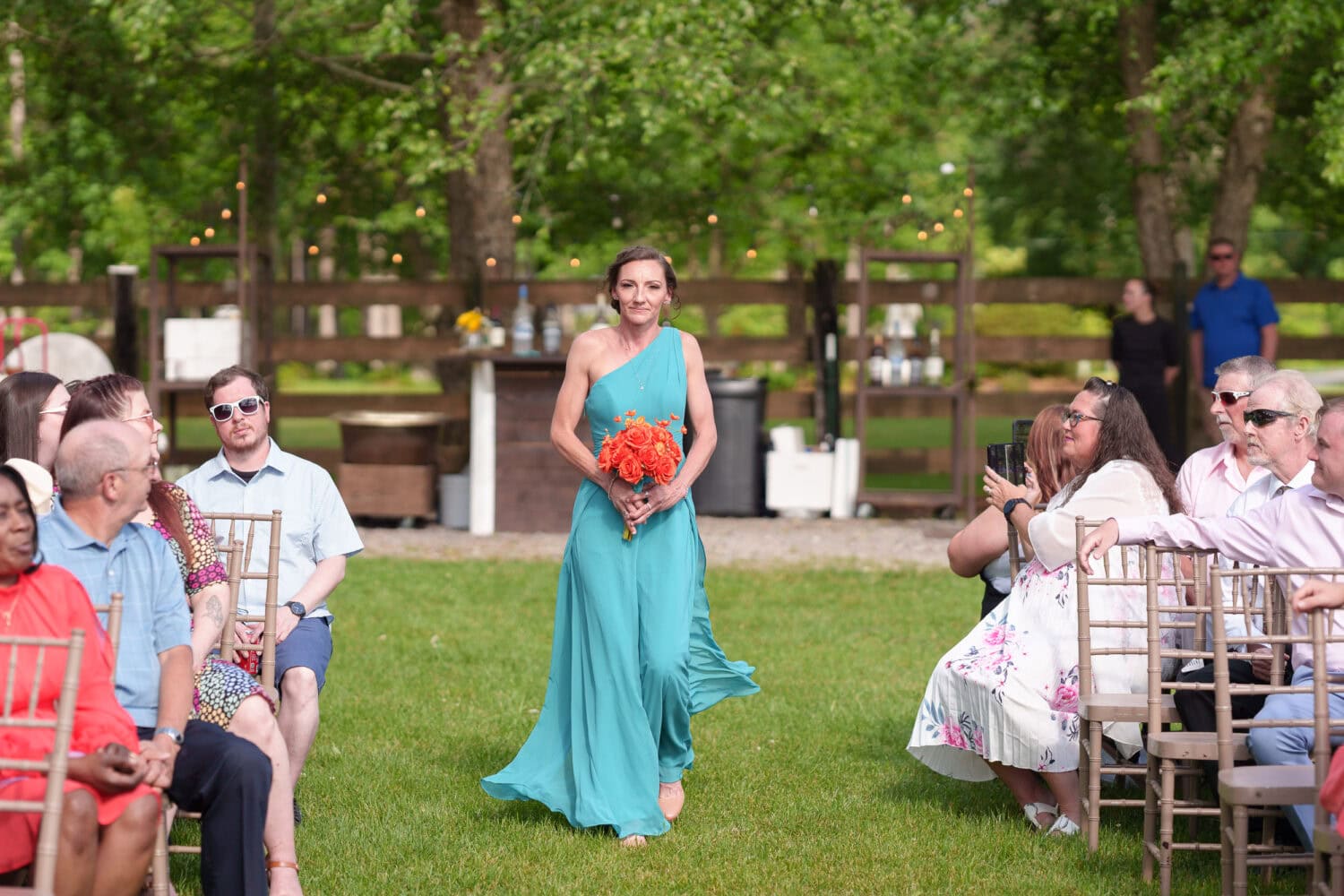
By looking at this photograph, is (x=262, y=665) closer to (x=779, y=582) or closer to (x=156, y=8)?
(x=779, y=582)

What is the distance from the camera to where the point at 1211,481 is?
18.9ft

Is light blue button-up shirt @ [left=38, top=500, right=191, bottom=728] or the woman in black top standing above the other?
the woman in black top standing

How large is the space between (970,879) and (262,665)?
2153 mm

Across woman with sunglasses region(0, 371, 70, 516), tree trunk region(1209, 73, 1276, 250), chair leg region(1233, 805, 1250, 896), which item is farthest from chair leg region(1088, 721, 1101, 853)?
tree trunk region(1209, 73, 1276, 250)

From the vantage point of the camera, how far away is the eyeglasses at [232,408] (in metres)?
5.32

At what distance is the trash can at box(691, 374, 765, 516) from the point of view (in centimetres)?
1306

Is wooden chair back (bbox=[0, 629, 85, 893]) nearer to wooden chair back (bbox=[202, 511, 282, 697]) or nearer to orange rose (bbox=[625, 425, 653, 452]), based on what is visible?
wooden chair back (bbox=[202, 511, 282, 697])

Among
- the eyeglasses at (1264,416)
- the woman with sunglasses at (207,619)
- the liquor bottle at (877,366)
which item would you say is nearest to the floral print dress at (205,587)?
the woman with sunglasses at (207,619)

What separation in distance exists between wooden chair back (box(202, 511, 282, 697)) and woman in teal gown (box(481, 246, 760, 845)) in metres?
0.88

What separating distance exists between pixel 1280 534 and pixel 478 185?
35.9 feet

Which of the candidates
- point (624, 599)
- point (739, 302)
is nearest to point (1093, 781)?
point (624, 599)

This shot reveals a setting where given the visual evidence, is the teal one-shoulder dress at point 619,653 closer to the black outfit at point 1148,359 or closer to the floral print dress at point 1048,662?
the floral print dress at point 1048,662

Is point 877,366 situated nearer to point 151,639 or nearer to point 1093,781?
point 1093,781

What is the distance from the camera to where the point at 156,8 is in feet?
41.3
